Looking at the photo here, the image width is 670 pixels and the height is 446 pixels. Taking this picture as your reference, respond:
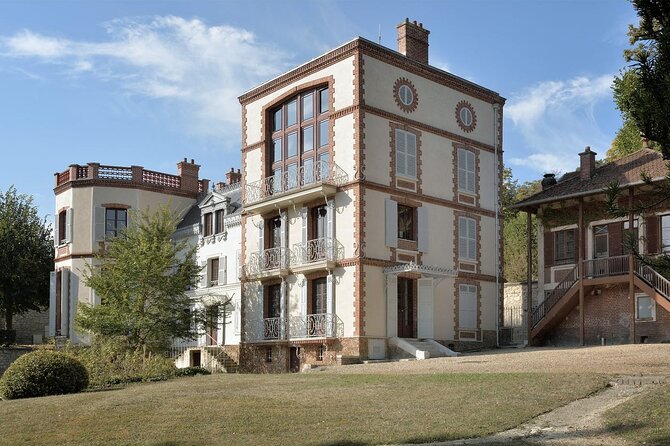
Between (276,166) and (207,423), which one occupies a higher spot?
(276,166)

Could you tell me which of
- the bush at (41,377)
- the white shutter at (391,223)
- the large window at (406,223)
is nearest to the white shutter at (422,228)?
the large window at (406,223)

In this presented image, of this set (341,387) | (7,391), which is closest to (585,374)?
(341,387)

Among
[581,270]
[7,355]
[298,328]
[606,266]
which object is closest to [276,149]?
[298,328]

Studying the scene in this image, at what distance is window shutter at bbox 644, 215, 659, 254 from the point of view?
2934 cm

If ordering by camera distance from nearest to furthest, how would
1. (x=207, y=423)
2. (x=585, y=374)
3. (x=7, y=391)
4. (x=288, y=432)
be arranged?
(x=288, y=432) < (x=207, y=423) < (x=585, y=374) < (x=7, y=391)

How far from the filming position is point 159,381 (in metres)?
25.2

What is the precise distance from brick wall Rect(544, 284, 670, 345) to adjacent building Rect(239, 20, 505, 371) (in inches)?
121

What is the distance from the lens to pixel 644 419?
13.9m

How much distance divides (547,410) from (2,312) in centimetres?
4051

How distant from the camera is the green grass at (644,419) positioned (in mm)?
12852

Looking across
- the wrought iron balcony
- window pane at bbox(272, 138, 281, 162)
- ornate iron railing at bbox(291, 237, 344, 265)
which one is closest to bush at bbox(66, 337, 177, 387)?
ornate iron railing at bbox(291, 237, 344, 265)

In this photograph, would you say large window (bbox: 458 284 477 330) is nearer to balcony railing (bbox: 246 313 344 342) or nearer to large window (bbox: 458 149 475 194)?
large window (bbox: 458 149 475 194)

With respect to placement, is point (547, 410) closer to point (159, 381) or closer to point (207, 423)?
point (207, 423)

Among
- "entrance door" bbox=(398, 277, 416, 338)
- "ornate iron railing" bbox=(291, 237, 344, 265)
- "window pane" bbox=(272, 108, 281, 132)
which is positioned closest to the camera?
"ornate iron railing" bbox=(291, 237, 344, 265)
